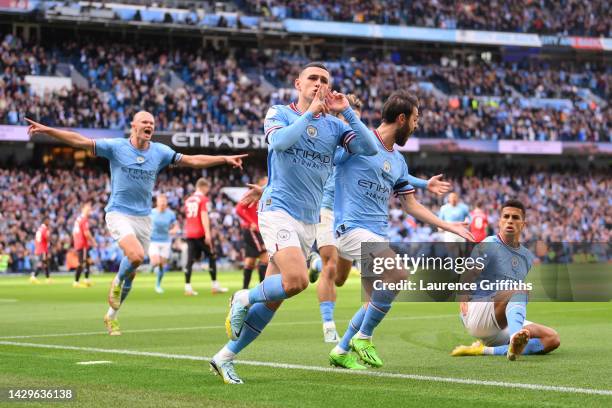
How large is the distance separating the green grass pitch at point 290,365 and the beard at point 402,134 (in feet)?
6.75

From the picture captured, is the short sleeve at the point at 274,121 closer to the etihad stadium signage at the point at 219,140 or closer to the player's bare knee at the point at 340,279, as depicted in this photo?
the player's bare knee at the point at 340,279

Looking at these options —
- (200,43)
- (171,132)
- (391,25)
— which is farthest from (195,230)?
(391,25)

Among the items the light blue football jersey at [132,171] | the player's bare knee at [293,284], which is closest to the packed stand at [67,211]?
the light blue football jersey at [132,171]

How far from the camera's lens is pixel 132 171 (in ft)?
41.0

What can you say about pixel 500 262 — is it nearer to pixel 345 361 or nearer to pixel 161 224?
pixel 345 361

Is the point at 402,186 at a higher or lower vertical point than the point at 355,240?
higher

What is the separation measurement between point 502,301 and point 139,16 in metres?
42.3

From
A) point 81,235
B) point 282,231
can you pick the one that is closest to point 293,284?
point 282,231

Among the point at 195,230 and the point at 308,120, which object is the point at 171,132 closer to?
the point at 195,230

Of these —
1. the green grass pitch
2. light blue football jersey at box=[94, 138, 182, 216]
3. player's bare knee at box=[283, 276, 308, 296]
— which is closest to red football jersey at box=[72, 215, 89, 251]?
the green grass pitch

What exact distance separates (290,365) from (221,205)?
3606cm

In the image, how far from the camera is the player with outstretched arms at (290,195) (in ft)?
24.5

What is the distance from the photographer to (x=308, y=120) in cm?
737

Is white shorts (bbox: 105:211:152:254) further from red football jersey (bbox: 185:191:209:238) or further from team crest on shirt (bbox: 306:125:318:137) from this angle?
red football jersey (bbox: 185:191:209:238)
